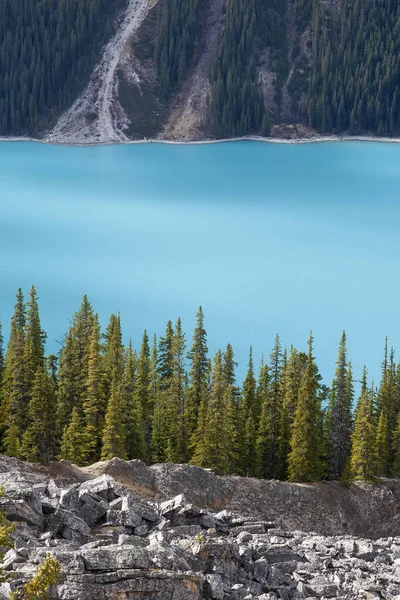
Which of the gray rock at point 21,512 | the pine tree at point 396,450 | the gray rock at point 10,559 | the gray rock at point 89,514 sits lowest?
the pine tree at point 396,450

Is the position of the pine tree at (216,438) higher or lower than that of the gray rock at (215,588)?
lower

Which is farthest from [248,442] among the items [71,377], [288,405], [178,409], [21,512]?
[21,512]

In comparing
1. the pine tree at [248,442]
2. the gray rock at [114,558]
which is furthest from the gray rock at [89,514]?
the pine tree at [248,442]

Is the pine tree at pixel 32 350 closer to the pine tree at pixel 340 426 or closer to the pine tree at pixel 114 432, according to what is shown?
the pine tree at pixel 114 432

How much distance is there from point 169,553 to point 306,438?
106 ft

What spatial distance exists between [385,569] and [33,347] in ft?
122

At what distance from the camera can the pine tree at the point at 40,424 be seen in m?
59.8

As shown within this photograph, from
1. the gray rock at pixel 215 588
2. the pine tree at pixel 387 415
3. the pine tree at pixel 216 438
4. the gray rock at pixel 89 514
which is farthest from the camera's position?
the pine tree at pixel 387 415

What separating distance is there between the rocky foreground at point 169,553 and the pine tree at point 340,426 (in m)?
19.5

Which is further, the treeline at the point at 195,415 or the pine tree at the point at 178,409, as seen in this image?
the pine tree at the point at 178,409

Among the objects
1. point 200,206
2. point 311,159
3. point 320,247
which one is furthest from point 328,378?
point 311,159

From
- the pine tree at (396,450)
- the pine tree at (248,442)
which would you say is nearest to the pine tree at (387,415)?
the pine tree at (396,450)

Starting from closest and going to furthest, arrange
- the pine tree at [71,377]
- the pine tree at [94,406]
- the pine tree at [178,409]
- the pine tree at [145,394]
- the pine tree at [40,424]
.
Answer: the pine tree at [40,424] < the pine tree at [94,406] < the pine tree at [178,409] < the pine tree at [71,377] < the pine tree at [145,394]

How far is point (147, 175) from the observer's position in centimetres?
17575
